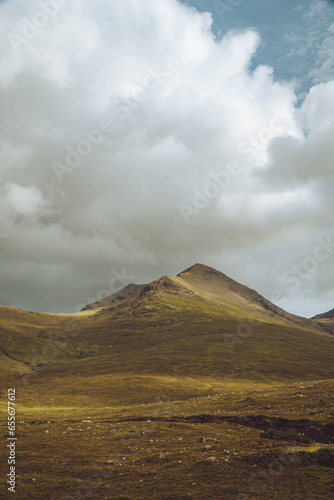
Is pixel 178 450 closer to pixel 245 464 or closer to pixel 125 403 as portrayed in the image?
pixel 245 464

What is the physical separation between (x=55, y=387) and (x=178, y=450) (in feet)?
341

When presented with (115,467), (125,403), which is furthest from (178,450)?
(125,403)

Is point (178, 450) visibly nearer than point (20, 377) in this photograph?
Yes

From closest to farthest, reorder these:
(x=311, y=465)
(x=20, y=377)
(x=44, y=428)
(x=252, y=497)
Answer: (x=252, y=497) < (x=311, y=465) < (x=44, y=428) < (x=20, y=377)

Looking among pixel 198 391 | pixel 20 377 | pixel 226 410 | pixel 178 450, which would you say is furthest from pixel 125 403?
pixel 20 377

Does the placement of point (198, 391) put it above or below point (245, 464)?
below

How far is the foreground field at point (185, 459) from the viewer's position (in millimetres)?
22562

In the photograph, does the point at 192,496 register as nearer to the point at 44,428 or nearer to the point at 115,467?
the point at 115,467

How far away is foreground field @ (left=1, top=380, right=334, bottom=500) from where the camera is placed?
2256cm

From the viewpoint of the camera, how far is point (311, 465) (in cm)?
2639

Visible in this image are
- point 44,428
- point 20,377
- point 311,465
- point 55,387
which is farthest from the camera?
point 20,377

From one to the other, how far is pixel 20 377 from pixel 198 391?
94.5m

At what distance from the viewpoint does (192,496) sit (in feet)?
70.6

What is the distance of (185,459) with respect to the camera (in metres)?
28.7
